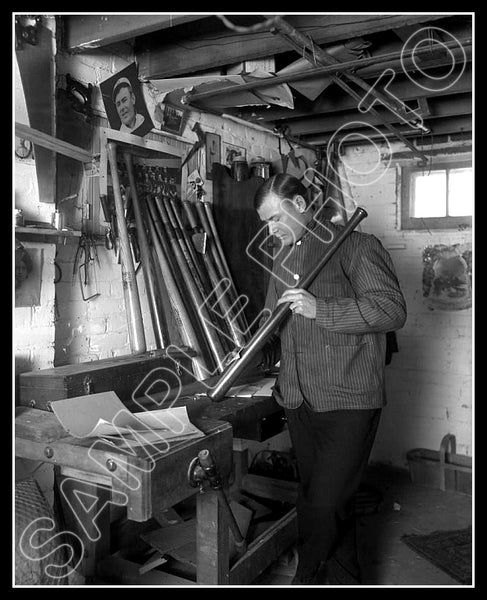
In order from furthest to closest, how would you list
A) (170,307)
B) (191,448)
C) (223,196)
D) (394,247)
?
(394,247) < (223,196) < (170,307) < (191,448)

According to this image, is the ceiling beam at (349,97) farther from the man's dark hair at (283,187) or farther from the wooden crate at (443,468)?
the wooden crate at (443,468)

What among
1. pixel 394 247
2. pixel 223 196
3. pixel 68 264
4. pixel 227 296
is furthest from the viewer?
pixel 394 247

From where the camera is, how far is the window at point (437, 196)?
14.5 feet

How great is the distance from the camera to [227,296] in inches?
129

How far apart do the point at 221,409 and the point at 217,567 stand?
587 millimetres

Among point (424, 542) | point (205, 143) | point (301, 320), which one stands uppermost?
point (205, 143)

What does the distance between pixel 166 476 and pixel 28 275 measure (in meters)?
1.10

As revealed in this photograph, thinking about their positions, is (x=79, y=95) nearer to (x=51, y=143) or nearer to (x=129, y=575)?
(x=51, y=143)

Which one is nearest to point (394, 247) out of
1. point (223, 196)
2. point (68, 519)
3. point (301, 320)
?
point (223, 196)

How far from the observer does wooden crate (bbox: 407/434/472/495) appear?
4.29m

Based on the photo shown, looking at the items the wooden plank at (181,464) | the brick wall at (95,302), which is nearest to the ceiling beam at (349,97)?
the brick wall at (95,302)

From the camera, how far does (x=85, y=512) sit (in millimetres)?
2508

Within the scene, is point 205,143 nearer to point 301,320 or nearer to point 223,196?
point 223,196

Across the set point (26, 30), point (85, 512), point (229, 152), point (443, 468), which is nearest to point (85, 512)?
point (85, 512)
